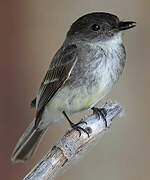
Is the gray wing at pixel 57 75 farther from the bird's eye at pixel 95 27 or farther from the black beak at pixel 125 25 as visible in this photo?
the black beak at pixel 125 25

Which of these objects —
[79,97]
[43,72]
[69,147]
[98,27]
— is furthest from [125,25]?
[43,72]

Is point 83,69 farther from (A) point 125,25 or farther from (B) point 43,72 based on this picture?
(B) point 43,72

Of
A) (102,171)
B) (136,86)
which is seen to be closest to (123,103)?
(136,86)

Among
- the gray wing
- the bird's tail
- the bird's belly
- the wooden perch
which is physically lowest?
the wooden perch

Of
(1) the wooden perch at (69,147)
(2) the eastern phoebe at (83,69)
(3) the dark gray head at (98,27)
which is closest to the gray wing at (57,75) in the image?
(2) the eastern phoebe at (83,69)

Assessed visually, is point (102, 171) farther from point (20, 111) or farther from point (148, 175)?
point (20, 111)

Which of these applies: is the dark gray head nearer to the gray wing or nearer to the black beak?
the black beak

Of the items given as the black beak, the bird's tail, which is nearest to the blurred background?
the bird's tail
